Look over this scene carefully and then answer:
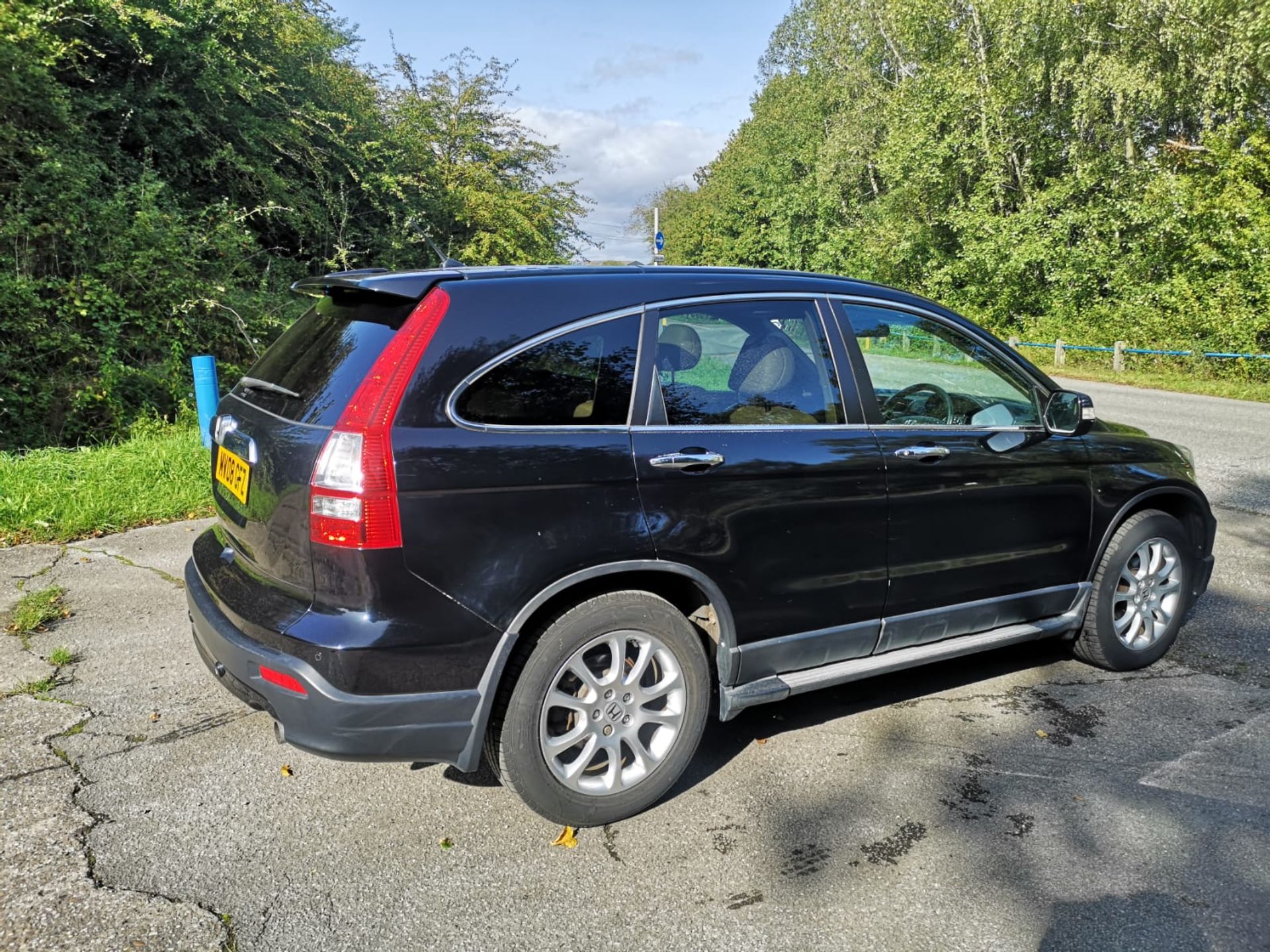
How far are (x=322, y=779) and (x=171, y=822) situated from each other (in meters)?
0.50

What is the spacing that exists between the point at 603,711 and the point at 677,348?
1265 millimetres

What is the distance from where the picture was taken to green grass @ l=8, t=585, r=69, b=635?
4527 mm

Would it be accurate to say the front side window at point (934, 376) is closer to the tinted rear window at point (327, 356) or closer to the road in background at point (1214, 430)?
the tinted rear window at point (327, 356)

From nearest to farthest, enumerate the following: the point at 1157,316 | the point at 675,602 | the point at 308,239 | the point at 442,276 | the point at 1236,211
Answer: the point at 442,276, the point at 675,602, the point at 308,239, the point at 1236,211, the point at 1157,316

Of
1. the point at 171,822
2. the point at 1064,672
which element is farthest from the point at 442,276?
the point at 1064,672

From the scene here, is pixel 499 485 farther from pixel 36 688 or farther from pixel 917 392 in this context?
pixel 36 688

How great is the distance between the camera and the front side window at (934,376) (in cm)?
360

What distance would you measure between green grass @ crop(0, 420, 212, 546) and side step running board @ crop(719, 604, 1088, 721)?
3.94 m

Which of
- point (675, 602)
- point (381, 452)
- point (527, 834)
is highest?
point (381, 452)

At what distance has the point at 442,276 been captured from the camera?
289 cm

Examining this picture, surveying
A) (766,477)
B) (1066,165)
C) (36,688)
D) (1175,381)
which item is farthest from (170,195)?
(1066,165)

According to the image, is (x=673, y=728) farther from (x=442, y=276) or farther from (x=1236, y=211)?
(x=1236, y=211)

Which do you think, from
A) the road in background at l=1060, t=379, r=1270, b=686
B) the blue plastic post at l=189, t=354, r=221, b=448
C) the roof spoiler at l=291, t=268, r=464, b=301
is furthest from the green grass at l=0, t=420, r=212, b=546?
the road in background at l=1060, t=379, r=1270, b=686

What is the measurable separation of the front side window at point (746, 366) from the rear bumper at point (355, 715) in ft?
3.91
